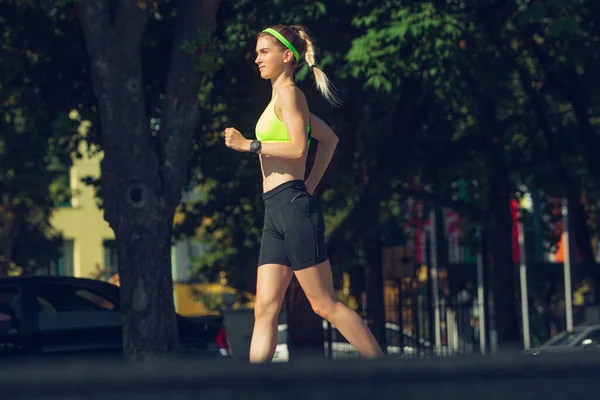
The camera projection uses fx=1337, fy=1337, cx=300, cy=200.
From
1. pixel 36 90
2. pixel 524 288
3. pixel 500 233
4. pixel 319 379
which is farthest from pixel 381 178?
pixel 524 288

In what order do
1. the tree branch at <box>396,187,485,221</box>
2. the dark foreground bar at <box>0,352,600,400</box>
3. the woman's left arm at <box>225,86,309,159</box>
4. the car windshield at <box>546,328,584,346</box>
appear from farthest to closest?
1. the tree branch at <box>396,187,485,221</box>
2. the car windshield at <box>546,328,584,346</box>
3. the woman's left arm at <box>225,86,309,159</box>
4. the dark foreground bar at <box>0,352,600,400</box>

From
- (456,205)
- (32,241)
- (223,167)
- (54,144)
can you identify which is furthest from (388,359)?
(32,241)

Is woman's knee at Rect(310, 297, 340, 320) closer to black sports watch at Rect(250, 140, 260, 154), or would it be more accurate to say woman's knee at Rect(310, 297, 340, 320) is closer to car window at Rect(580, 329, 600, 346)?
black sports watch at Rect(250, 140, 260, 154)

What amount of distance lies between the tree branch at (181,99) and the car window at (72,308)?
1161 millimetres

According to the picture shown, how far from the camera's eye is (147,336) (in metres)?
11.3

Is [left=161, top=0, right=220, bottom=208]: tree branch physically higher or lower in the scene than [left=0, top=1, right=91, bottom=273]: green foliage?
lower

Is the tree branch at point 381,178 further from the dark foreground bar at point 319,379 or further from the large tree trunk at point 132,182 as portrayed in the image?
the dark foreground bar at point 319,379

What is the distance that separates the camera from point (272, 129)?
6023 mm

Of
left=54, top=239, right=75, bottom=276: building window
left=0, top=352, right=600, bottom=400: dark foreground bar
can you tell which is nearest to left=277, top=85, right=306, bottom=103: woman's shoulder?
left=0, top=352, right=600, bottom=400: dark foreground bar

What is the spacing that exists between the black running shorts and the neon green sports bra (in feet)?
0.69

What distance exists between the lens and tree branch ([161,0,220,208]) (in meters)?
11.8

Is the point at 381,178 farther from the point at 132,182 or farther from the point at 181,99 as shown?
the point at 132,182

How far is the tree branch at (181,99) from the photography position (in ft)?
38.8

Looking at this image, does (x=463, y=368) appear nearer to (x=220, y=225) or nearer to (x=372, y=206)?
(x=372, y=206)
